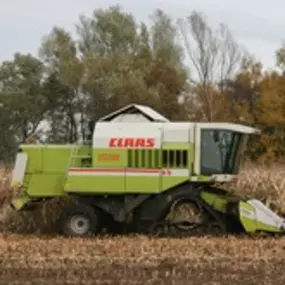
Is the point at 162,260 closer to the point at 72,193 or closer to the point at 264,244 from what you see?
the point at 264,244

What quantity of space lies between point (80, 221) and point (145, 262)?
5.12 meters

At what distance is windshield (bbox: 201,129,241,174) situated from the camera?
52.0ft

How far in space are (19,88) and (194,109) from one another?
12.8m

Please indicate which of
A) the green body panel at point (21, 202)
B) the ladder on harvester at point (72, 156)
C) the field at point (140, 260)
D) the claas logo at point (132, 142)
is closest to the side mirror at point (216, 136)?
the claas logo at point (132, 142)

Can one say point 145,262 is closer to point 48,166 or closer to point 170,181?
point 170,181

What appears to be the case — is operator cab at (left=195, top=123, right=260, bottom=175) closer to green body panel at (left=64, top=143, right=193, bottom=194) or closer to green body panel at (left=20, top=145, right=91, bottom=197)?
green body panel at (left=64, top=143, right=193, bottom=194)

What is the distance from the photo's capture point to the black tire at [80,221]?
1591 cm

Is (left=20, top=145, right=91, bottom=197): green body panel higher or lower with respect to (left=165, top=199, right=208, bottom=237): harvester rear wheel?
higher

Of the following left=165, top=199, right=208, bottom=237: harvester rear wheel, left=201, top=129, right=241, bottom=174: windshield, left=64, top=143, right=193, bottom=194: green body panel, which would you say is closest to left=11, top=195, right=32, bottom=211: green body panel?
left=64, top=143, right=193, bottom=194: green body panel

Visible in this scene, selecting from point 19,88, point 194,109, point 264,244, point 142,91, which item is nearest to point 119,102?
point 142,91

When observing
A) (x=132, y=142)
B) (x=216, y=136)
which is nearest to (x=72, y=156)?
(x=132, y=142)

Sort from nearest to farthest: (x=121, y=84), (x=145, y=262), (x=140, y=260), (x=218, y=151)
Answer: (x=145, y=262) < (x=140, y=260) < (x=218, y=151) < (x=121, y=84)

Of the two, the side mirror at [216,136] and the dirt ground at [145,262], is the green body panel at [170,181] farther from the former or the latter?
the dirt ground at [145,262]

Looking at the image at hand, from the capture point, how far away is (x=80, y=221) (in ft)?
52.5
